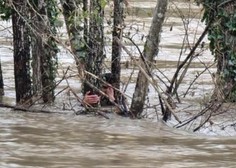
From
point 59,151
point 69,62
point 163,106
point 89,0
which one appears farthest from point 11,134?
point 69,62

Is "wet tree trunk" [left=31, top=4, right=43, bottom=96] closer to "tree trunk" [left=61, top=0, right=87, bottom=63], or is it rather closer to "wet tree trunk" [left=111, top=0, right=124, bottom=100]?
"tree trunk" [left=61, top=0, right=87, bottom=63]

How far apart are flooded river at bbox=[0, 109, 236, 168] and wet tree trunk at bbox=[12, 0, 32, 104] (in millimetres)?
1302

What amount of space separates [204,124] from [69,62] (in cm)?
1012

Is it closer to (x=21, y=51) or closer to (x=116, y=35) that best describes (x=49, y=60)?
(x=21, y=51)

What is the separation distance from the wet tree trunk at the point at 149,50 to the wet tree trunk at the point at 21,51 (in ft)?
8.16

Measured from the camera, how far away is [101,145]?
9.73 m

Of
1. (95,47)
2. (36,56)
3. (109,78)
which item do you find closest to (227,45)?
(109,78)

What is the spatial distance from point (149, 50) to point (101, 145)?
10.1ft

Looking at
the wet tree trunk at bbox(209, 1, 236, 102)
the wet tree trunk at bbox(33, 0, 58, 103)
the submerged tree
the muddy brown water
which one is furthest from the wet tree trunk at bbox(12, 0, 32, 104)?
the wet tree trunk at bbox(209, 1, 236, 102)

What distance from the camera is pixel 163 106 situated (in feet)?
41.1

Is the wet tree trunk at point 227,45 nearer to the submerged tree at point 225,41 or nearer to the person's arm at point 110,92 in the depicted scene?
the submerged tree at point 225,41

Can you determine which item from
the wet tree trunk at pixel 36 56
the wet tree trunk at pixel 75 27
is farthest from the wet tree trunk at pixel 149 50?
the wet tree trunk at pixel 36 56

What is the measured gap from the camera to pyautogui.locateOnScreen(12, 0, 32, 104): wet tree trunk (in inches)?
526

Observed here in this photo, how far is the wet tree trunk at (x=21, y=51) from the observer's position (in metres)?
13.4
